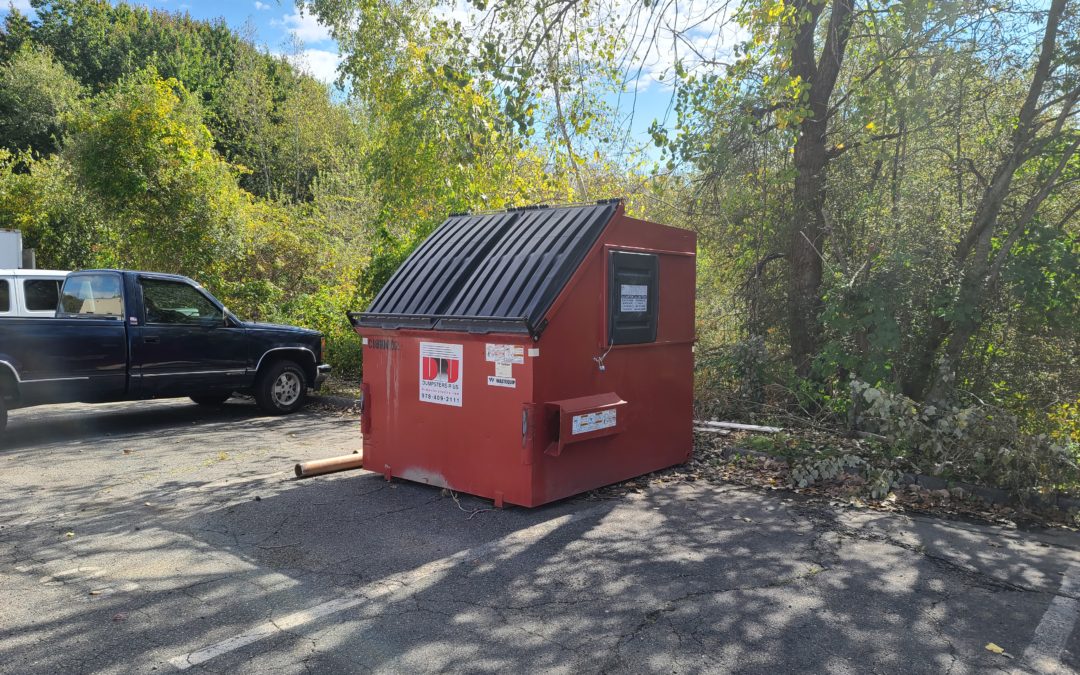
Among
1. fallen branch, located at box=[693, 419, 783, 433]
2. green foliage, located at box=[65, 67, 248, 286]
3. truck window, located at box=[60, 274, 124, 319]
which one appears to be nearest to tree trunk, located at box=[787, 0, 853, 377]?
fallen branch, located at box=[693, 419, 783, 433]

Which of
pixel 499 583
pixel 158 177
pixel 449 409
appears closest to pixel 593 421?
pixel 449 409

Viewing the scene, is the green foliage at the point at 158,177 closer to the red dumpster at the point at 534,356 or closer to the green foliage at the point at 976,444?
the red dumpster at the point at 534,356

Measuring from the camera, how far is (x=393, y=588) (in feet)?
14.9

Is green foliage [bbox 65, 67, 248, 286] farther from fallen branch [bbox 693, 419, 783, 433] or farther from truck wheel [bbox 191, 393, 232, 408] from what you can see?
fallen branch [bbox 693, 419, 783, 433]

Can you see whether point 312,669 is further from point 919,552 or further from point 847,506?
point 847,506

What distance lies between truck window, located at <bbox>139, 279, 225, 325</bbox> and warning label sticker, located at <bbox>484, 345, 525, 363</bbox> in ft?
19.3

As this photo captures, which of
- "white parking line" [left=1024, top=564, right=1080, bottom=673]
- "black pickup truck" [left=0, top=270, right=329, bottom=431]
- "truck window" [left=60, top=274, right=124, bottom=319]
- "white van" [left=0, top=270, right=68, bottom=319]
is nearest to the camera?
"white parking line" [left=1024, top=564, right=1080, bottom=673]

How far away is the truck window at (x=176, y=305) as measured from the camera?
997cm

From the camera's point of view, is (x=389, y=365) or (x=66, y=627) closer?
(x=66, y=627)

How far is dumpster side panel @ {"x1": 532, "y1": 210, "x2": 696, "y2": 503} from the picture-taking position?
6.07 metres

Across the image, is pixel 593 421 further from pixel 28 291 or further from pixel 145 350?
pixel 28 291

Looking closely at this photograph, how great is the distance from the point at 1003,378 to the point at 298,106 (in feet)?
109

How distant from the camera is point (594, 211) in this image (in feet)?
21.8

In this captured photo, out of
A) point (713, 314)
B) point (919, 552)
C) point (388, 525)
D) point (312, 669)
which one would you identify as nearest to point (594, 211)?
point (388, 525)
